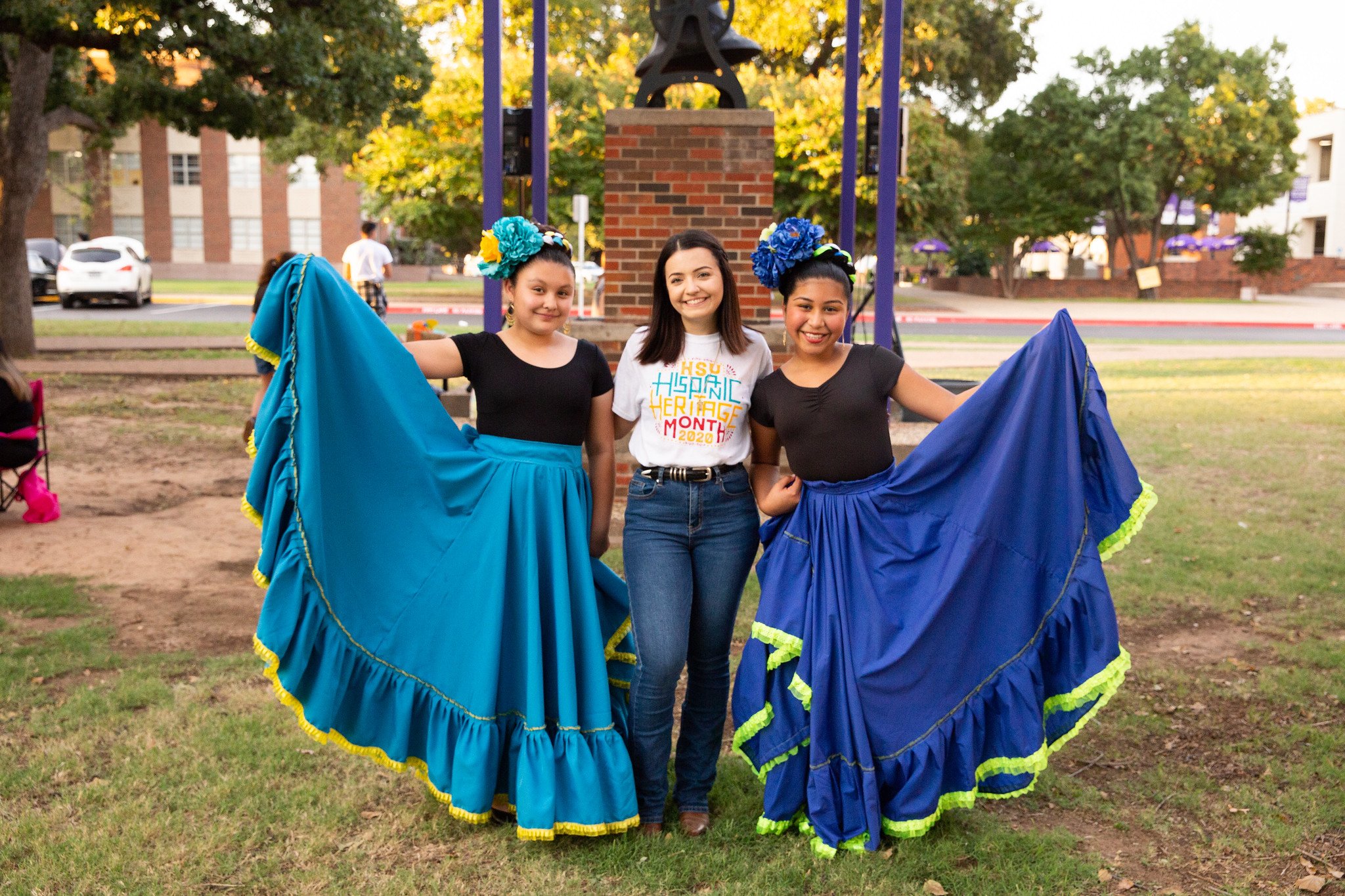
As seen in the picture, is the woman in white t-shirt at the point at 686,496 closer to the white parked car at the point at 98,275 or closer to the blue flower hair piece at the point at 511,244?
the blue flower hair piece at the point at 511,244

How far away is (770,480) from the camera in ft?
11.6

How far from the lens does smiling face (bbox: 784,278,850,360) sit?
3.26 m

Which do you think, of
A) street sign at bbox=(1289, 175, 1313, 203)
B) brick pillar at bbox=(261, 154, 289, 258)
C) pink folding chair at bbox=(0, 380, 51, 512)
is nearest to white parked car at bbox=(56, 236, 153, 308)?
pink folding chair at bbox=(0, 380, 51, 512)

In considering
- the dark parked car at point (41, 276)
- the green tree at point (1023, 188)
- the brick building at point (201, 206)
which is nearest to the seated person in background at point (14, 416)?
the dark parked car at point (41, 276)

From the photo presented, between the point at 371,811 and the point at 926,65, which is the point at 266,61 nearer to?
the point at 371,811

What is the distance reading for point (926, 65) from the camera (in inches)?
1176

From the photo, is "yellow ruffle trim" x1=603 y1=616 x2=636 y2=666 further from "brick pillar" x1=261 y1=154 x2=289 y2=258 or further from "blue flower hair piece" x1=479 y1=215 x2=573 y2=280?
"brick pillar" x1=261 y1=154 x2=289 y2=258

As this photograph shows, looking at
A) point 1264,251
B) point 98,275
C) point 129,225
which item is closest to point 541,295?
point 98,275

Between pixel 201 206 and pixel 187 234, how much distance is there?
55.3 inches

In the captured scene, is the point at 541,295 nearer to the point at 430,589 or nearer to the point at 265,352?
the point at 265,352

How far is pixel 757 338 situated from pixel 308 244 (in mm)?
50328

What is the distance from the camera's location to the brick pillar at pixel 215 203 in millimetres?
49469

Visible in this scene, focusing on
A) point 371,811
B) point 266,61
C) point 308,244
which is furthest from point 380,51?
point 308,244

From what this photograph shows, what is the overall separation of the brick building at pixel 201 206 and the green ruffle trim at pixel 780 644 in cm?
4870
